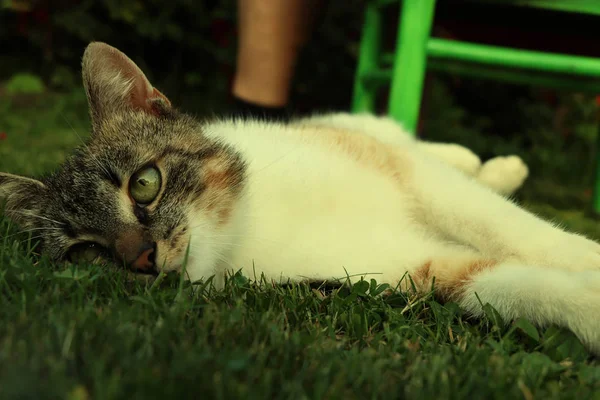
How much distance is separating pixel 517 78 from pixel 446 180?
1.64 m

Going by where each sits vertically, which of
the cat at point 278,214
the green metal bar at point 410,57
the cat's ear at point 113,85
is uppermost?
the green metal bar at point 410,57

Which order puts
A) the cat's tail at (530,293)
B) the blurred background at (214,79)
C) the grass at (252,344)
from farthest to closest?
the blurred background at (214,79) → the cat's tail at (530,293) → the grass at (252,344)

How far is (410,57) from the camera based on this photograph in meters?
2.61

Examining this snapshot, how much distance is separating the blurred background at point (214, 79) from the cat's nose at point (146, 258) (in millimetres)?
3414

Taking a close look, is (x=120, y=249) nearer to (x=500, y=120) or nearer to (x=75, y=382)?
(x=75, y=382)

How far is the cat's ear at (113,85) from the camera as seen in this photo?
1678 millimetres

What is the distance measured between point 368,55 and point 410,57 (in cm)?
77

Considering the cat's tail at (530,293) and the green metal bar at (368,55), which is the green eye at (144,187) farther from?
the green metal bar at (368,55)

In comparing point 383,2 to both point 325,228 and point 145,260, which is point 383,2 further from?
point 145,260

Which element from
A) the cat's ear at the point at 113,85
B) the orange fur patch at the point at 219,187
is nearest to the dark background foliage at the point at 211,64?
the cat's ear at the point at 113,85

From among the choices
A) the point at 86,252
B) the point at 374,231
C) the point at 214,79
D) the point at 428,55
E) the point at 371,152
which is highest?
the point at 428,55

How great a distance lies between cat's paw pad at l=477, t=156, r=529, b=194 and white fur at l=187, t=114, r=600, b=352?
0.79 meters

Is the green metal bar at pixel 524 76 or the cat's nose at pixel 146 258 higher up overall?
the green metal bar at pixel 524 76

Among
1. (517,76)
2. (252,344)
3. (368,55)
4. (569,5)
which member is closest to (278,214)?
(252,344)
